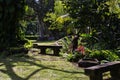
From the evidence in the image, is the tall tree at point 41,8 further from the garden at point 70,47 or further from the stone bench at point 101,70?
the stone bench at point 101,70

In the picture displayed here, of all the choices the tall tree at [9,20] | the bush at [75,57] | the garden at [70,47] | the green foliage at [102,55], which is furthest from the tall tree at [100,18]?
the tall tree at [9,20]

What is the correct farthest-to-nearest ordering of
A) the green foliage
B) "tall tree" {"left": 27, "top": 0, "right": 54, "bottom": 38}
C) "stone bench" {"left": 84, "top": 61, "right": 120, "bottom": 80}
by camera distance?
"tall tree" {"left": 27, "top": 0, "right": 54, "bottom": 38}
the green foliage
"stone bench" {"left": 84, "top": 61, "right": 120, "bottom": 80}

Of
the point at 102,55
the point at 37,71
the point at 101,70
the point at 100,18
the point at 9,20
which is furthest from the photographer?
the point at 9,20

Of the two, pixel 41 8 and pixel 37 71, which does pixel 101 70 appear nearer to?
pixel 37 71

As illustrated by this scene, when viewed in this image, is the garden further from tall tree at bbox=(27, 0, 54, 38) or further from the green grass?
tall tree at bbox=(27, 0, 54, 38)

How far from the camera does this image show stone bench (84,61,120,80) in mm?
6243

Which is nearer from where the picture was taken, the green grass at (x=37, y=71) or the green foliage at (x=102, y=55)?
the green grass at (x=37, y=71)

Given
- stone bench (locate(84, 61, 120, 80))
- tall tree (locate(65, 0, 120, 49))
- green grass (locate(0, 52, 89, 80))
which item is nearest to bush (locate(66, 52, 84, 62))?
green grass (locate(0, 52, 89, 80))

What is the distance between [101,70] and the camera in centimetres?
649

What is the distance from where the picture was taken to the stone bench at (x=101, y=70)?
20.5 feet

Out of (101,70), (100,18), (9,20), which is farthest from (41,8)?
(101,70)

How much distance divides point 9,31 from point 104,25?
4860mm

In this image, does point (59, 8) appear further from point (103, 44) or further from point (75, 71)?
point (75, 71)

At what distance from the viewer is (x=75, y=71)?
30.2ft
